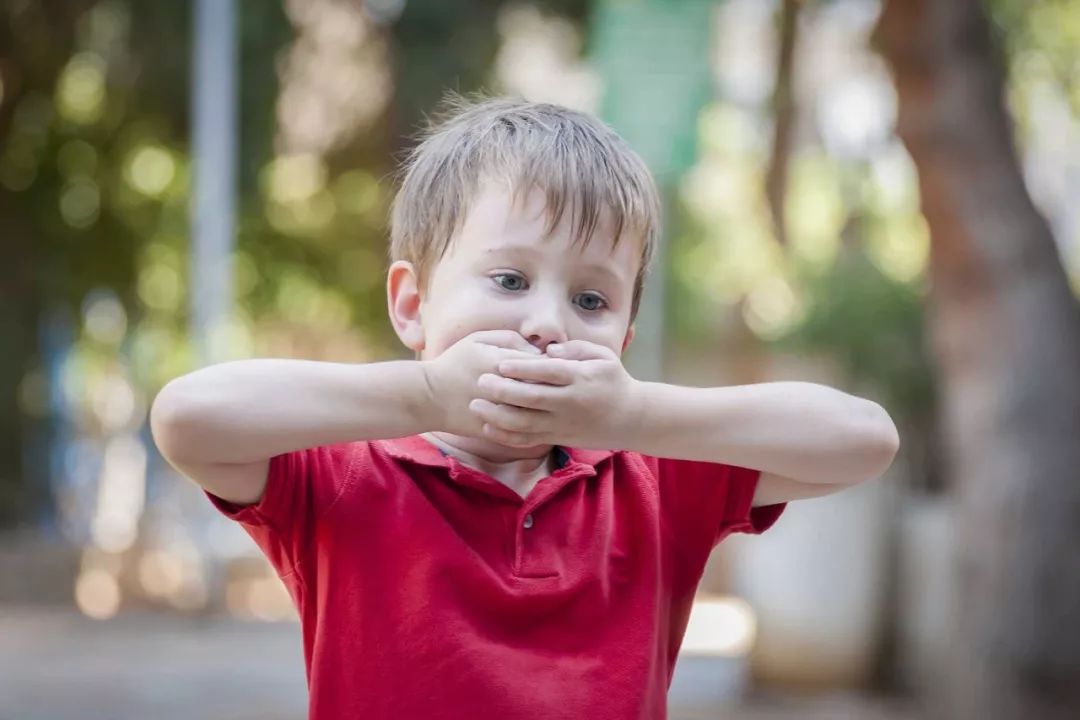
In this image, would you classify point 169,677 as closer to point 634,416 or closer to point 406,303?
point 406,303

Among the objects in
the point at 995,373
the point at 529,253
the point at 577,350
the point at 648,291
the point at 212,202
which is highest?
the point at 212,202

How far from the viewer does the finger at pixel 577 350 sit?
1364 mm

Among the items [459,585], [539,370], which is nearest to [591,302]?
[539,370]

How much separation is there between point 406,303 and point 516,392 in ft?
1.19

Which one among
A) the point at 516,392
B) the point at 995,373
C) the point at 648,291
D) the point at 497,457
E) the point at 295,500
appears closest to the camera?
the point at 516,392

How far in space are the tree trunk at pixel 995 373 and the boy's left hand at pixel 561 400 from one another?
314cm

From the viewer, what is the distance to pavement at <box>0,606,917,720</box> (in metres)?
5.47

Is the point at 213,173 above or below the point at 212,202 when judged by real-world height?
above

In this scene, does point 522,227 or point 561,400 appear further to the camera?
point 522,227

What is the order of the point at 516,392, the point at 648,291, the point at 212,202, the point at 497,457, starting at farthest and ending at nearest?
1. the point at 648,291
2. the point at 212,202
3. the point at 497,457
4. the point at 516,392

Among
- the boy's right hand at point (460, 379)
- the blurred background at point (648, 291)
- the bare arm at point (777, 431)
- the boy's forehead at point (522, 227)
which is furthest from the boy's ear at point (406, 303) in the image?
the blurred background at point (648, 291)

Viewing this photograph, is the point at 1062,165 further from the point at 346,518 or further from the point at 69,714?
the point at 346,518

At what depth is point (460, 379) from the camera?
4.40 ft

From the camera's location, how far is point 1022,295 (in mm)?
4277
